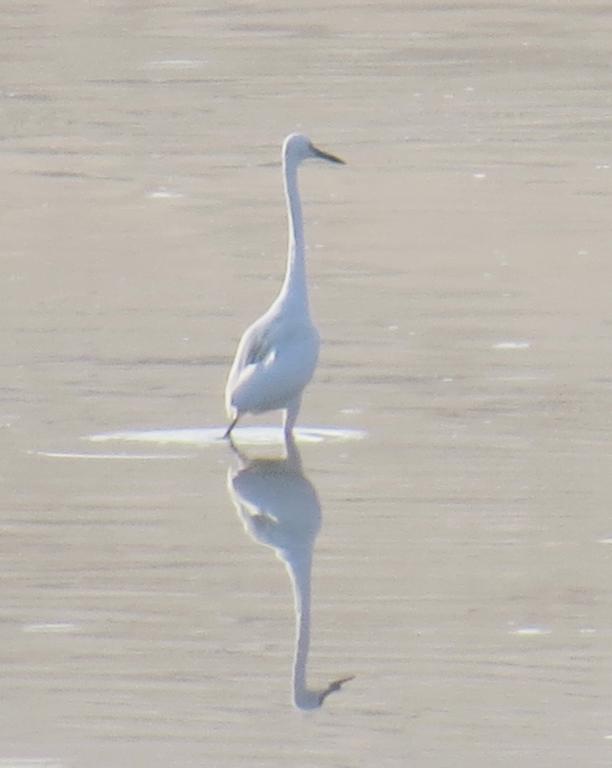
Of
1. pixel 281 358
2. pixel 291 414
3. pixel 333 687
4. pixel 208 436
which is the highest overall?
pixel 333 687

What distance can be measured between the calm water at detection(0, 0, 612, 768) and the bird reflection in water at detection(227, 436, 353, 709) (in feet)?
0.05

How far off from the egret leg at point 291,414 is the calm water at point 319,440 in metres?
0.12

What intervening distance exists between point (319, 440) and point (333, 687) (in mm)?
2816

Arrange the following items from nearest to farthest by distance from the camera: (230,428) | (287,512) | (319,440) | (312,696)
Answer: (312,696) < (287,512) < (230,428) < (319,440)

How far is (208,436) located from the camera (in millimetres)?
9156

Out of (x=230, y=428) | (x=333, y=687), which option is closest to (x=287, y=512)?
(x=230, y=428)

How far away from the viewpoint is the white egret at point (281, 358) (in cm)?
891

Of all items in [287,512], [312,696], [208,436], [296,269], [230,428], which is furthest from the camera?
[296,269]

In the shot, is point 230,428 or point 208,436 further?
point 208,436

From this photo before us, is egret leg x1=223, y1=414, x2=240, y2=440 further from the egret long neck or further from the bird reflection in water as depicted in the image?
the egret long neck

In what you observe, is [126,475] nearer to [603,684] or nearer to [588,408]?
[588,408]

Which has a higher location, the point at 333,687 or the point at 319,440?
the point at 333,687

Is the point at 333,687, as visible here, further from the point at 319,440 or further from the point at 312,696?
the point at 319,440

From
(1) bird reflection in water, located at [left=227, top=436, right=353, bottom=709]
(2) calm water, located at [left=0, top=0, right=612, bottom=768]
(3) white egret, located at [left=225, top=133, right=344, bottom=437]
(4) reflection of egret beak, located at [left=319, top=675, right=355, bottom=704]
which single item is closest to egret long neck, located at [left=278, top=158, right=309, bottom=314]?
(3) white egret, located at [left=225, top=133, right=344, bottom=437]
